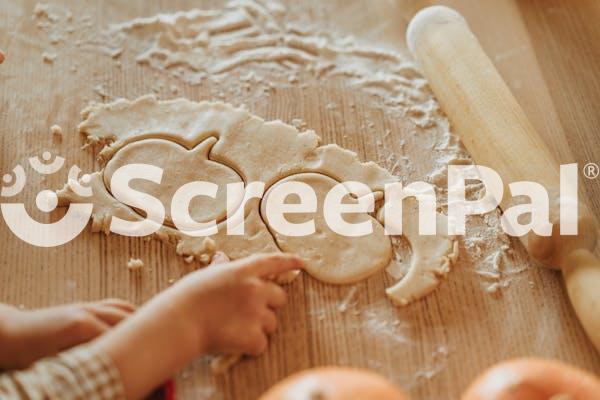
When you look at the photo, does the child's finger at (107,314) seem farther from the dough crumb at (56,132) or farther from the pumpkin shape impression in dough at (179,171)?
the dough crumb at (56,132)

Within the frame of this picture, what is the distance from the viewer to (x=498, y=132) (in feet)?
3.76

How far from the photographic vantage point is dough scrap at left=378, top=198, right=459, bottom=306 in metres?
1.03

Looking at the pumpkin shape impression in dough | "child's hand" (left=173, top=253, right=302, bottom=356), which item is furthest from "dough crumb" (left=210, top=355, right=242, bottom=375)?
the pumpkin shape impression in dough

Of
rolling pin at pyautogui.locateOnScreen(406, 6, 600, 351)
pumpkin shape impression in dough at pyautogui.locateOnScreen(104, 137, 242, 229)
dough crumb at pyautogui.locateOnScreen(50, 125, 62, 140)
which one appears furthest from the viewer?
dough crumb at pyautogui.locateOnScreen(50, 125, 62, 140)

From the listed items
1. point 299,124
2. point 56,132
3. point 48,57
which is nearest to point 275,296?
point 299,124

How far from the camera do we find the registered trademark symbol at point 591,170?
1.21 metres

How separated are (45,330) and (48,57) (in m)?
0.67

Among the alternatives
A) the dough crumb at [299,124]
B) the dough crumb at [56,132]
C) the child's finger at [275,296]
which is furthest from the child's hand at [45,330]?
the dough crumb at [299,124]

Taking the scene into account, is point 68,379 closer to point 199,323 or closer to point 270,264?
point 199,323

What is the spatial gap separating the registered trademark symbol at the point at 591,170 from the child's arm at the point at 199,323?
59 cm

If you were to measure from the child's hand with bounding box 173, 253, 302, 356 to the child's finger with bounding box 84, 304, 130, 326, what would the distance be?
103 mm

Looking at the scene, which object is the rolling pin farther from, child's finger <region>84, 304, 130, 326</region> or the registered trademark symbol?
child's finger <region>84, 304, 130, 326</region>

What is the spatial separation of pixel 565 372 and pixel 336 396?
0.30m

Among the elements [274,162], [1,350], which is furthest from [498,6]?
[1,350]
